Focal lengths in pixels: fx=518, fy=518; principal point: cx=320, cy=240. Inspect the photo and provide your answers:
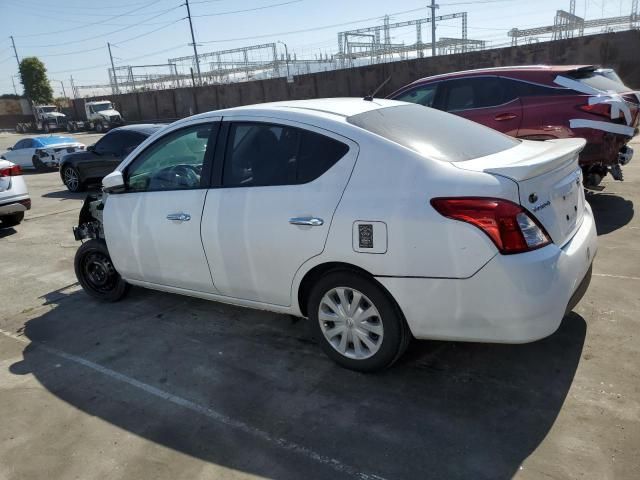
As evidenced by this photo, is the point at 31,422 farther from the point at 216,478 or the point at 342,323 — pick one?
the point at 342,323

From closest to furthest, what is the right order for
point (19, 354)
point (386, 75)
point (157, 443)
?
point (157, 443)
point (19, 354)
point (386, 75)

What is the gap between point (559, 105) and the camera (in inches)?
249

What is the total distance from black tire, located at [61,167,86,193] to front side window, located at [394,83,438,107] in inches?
313

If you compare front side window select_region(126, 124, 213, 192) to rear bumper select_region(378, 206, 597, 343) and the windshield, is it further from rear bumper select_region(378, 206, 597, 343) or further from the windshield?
the windshield

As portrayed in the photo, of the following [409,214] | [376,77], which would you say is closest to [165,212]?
[409,214]

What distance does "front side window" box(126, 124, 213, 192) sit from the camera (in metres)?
3.91

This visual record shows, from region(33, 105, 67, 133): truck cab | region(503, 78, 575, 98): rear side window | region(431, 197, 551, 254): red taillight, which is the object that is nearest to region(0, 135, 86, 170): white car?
region(503, 78, 575, 98): rear side window

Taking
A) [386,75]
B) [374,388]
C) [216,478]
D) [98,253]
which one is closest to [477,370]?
[374,388]

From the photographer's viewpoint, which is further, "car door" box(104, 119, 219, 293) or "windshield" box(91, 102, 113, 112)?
"windshield" box(91, 102, 113, 112)

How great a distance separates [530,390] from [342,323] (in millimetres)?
1172

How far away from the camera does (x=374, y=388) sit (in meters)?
3.19

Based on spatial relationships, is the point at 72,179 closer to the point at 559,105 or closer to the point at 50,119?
the point at 559,105

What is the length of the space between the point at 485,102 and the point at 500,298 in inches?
196

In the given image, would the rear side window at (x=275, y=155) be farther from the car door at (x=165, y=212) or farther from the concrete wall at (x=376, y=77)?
the concrete wall at (x=376, y=77)
